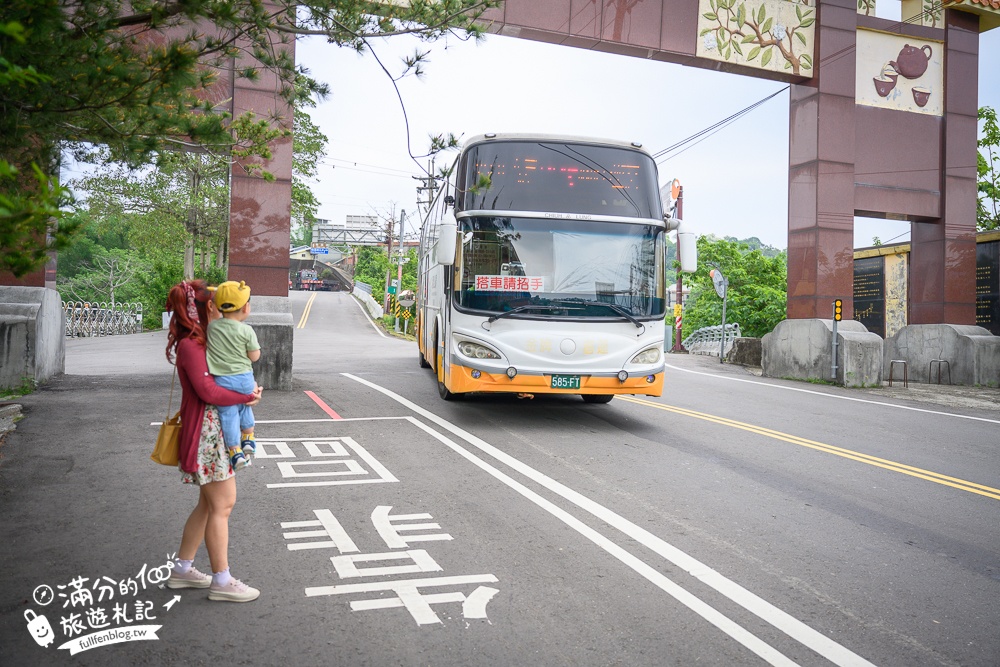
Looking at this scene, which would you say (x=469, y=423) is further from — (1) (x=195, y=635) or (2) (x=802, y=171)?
(2) (x=802, y=171)

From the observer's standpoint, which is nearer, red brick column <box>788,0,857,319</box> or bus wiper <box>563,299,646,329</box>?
bus wiper <box>563,299,646,329</box>

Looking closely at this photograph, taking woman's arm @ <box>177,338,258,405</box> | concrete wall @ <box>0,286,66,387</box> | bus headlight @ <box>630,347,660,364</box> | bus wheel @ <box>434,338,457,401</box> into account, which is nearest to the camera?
woman's arm @ <box>177,338,258,405</box>

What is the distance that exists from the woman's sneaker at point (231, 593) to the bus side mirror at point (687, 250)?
6.94m

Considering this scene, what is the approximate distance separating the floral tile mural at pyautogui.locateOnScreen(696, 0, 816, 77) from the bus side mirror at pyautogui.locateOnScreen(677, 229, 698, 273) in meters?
9.43

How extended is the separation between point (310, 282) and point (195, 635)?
318 feet

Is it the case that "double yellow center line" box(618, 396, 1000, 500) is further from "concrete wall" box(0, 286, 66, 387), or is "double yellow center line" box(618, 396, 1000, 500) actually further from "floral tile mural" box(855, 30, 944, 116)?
"floral tile mural" box(855, 30, 944, 116)

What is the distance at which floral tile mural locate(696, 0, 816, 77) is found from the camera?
17844mm

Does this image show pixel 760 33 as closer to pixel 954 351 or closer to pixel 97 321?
pixel 954 351

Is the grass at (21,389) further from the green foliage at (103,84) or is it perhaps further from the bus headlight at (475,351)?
the green foliage at (103,84)

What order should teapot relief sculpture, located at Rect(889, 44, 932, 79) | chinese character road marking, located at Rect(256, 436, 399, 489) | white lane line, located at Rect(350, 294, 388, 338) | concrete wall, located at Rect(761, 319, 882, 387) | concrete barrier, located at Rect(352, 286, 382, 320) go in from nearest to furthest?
chinese character road marking, located at Rect(256, 436, 399, 489) → concrete wall, located at Rect(761, 319, 882, 387) → teapot relief sculpture, located at Rect(889, 44, 932, 79) → white lane line, located at Rect(350, 294, 388, 338) → concrete barrier, located at Rect(352, 286, 382, 320)

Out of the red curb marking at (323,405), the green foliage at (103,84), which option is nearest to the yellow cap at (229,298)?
the green foliage at (103,84)

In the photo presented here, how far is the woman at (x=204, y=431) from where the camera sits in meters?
3.96

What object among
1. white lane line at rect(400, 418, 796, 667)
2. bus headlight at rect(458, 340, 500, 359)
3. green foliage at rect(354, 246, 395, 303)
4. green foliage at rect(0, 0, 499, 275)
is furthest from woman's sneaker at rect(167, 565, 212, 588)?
green foliage at rect(354, 246, 395, 303)

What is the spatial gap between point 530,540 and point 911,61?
20.1m
